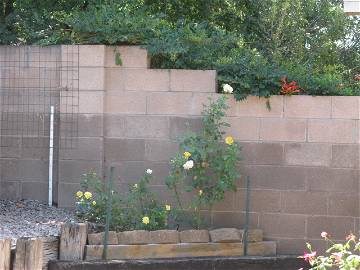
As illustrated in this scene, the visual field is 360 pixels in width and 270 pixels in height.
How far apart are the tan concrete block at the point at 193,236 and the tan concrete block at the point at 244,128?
3.63ft

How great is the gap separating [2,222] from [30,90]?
5.08 feet

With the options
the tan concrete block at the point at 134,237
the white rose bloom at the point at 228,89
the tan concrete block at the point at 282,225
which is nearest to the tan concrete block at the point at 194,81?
the white rose bloom at the point at 228,89

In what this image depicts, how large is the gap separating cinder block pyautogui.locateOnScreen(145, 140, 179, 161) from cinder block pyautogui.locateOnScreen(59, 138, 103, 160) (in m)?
0.50

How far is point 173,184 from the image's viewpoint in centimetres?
716

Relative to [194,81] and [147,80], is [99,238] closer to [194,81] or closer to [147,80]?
[147,80]

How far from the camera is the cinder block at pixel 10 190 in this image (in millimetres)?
7781

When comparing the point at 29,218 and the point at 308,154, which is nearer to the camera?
the point at 29,218

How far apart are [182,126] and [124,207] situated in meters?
1.07

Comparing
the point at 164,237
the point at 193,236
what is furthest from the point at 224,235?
the point at 164,237

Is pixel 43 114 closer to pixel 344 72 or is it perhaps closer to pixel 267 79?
pixel 267 79

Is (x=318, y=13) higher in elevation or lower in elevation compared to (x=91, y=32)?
higher

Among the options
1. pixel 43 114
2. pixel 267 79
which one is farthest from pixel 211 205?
pixel 43 114

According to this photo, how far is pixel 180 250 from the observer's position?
682 centimetres

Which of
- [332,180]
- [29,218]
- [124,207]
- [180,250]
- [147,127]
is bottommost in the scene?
[180,250]
